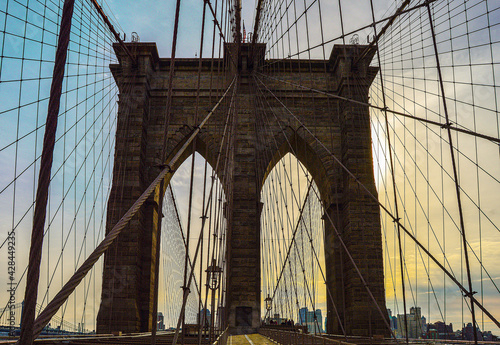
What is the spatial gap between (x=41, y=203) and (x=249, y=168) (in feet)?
52.6

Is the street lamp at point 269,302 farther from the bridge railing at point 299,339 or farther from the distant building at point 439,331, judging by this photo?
the distant building at point 439,331

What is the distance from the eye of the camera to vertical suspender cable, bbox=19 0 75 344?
5.01ft

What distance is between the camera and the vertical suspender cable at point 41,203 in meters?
1.53

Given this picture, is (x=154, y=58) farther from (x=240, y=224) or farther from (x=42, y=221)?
(x=42, y=221)

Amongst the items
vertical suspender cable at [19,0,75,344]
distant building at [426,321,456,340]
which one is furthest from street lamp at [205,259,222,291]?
vertical suspender cable at [19,0,75,344]

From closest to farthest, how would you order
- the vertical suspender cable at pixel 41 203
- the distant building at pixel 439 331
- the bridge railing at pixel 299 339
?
the vertical suspender cable at pixel 41 203, the bridge railing at pixel 299 339, the distant building at pixel 439 331

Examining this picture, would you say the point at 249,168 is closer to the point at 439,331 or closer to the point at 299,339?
the point at 439,331

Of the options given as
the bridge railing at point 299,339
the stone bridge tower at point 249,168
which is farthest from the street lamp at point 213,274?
the stone bridge tower at point 249,168

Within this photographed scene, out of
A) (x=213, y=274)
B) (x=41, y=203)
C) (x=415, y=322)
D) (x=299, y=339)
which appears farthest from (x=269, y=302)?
(x=41, y=203)

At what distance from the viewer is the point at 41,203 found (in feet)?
5.16

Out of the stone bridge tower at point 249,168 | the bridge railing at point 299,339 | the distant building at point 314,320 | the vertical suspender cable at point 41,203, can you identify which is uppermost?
the stone bridge tower at point 249,168

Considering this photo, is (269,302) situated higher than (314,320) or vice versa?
(269,302)

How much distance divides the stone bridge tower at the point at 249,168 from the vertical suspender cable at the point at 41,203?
13.2 meters

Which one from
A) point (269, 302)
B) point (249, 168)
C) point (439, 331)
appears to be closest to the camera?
point (439, 331)
